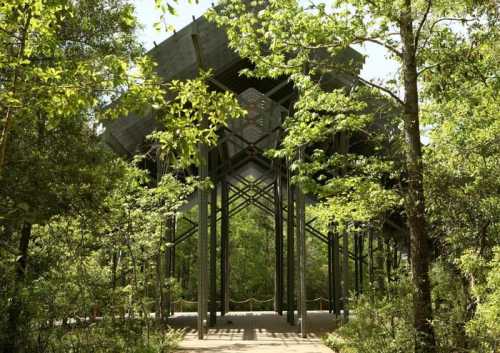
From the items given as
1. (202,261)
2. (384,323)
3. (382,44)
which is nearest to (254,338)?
(202,261)

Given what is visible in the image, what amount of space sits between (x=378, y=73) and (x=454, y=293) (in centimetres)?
398

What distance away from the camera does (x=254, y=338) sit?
542 inches

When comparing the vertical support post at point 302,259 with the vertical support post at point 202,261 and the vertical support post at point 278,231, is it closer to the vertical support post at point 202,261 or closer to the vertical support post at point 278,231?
the vertical support post at point 202,261

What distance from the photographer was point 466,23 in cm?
804

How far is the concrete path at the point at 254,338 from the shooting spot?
37.9 feet

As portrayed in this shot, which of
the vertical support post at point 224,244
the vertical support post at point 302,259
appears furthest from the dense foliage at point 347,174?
the vertical support post at point 224,244

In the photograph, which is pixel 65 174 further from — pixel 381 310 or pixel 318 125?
pixel 381 310

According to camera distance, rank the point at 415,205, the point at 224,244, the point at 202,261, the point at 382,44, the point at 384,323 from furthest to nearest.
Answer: the point at 224,244
the point at 202,261
the point at 384,323
the point at 382,44
the point at 415,205

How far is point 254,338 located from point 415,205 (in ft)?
24.9

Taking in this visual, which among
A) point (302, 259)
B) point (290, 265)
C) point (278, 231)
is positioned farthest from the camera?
point (278, 231)

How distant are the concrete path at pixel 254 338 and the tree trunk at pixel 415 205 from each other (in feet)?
12.7

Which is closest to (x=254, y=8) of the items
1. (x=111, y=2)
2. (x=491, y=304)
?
(x=111, y=2)

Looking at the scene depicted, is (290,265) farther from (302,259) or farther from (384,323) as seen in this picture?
(384,323)

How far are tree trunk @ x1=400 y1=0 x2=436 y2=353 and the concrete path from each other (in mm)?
3868
